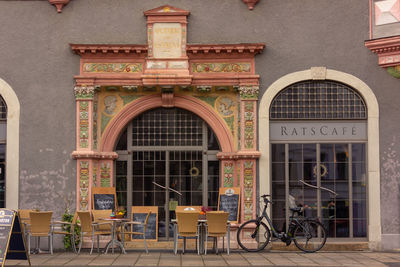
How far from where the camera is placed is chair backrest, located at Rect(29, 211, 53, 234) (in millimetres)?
14227

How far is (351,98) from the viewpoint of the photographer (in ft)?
51.9

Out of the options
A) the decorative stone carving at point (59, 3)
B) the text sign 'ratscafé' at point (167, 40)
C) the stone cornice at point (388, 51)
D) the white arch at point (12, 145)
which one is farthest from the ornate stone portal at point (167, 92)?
the stone cornice at point (388, 51)

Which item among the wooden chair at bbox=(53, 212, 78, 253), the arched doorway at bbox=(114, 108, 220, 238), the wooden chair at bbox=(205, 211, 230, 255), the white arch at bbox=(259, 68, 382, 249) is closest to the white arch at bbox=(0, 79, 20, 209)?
the wooden chair at bbox=(53, 212, 78, 253)

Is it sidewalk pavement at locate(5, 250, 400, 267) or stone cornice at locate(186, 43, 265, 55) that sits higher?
stone cornice at locate(186, 43, 265, 55)

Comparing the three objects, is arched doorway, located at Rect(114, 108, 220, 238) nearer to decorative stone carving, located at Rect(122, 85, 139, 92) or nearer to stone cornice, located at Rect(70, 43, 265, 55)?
decorative stone carving, located at Rect(122, 85, 139, 92)

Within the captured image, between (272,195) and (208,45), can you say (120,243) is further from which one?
(208,45)

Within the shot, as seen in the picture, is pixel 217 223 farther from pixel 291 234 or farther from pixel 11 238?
pixel 11 238

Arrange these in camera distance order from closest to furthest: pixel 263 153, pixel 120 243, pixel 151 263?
1. pixel 151 263
2. pixel 120 243
3. pixel 263 153

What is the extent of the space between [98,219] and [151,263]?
2247 millimetres

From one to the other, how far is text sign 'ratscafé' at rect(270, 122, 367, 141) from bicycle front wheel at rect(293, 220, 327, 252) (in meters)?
1.98

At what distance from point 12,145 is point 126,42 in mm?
3496

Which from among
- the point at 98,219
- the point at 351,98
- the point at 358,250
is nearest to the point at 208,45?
the point at 351,98

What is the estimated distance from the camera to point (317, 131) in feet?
51.8

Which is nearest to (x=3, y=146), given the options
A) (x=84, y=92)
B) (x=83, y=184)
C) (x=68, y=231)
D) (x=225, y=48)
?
(x=83, y=184)
